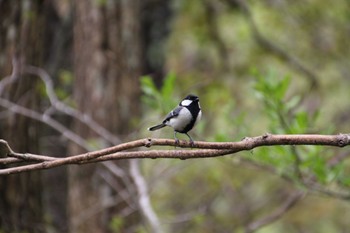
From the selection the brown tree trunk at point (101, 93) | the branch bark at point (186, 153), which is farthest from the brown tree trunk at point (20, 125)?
the branch bark at point (186, 153)

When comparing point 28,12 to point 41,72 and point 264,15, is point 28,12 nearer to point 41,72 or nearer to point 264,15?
point 41,72

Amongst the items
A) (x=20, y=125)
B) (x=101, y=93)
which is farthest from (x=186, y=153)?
(x=101, y=93)

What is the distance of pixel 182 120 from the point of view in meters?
2.43

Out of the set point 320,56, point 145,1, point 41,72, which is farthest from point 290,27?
point 41,72

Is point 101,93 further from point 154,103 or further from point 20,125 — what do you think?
point 154,103

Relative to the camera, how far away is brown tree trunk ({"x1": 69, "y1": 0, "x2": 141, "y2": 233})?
4.93 m

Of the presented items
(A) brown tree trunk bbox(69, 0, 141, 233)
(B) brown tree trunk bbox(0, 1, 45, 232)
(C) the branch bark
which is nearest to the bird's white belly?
(C) the branch bark

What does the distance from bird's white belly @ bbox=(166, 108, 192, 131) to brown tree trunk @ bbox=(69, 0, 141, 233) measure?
2.55 m

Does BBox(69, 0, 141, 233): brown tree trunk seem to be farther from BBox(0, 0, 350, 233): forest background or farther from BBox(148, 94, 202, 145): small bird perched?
BBox(148, 94, 202, 145): small bird perched

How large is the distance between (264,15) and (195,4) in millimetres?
1254

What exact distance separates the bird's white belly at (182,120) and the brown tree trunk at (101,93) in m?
2.55

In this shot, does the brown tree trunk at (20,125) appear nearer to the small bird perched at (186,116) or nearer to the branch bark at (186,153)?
the small bird perched at (186,116)

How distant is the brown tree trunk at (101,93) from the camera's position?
194 inches

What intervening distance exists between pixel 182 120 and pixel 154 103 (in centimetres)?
110
